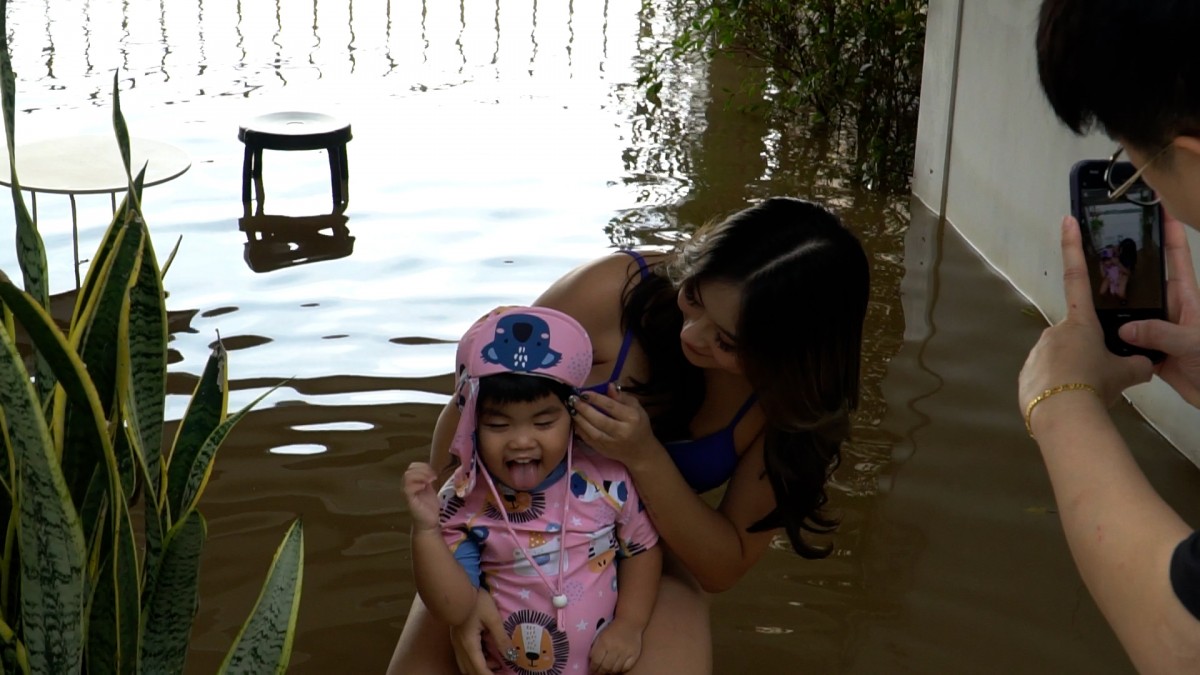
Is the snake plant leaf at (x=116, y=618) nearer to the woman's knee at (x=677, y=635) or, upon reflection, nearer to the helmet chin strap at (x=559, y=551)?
the helmet chin strap at (x=559, y=551)

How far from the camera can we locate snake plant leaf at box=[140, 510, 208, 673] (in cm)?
157

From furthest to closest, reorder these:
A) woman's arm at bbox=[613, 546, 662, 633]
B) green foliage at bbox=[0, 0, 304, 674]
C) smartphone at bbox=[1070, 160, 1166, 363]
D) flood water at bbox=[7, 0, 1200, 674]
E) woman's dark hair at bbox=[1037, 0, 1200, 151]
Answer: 1. flood water at bbox=[7, 0, 1200, 674]
2. woman's arm at bbox=[613, 546, 662, 633]
3. smartphone at bbox=[1070, 160, 1166, 363]
4. green foliage at bbox=[0, 0, 304, 674]
5. woman's dark hair at bbox=[1037, 0, 1200, 151]

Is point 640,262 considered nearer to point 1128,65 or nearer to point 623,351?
point 623,351

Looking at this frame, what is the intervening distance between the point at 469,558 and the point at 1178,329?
121 cm

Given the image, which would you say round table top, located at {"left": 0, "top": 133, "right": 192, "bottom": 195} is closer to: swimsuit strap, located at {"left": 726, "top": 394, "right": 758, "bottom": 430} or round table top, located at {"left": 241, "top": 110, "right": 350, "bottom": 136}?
round table top, located at {"left": 241, "top": 110, "right": 350, "bottom": 136}

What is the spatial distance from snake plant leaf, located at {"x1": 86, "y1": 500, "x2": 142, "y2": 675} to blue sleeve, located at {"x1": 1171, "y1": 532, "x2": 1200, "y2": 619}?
1.13m

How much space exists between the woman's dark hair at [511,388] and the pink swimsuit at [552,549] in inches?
7.7

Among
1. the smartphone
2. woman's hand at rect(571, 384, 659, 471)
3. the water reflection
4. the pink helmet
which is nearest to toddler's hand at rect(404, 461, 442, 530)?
the pink helmet

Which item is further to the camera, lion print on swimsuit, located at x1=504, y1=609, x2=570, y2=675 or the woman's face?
lion print on swimsuit, located at x1=504, y1=609, x2=570, y2=675

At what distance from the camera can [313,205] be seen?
603 cm

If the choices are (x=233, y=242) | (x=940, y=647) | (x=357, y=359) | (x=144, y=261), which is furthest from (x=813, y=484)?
(x=233, y=242)

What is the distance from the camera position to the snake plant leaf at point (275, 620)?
1.68 meters

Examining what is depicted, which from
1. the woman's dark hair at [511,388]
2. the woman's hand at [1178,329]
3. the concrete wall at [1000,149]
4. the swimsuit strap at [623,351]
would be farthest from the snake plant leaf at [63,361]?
the concrete wall at [1000,149]

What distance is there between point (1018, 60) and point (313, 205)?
3.15 m
